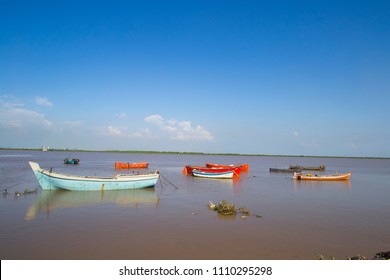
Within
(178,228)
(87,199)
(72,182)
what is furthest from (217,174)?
(178,228)

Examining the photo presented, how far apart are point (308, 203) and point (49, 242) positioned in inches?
642

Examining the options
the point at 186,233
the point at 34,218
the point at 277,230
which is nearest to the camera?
the point at 186,233

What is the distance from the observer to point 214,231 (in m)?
12.3

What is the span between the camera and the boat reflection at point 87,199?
55.3 feet

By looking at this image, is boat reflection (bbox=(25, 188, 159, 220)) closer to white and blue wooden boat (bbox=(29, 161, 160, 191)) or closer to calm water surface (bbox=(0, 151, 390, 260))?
calm water surface (bbox=(0, 151, 390, 260))

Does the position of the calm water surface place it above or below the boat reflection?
below

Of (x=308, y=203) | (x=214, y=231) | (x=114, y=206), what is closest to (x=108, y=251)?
(x=214, y=231)

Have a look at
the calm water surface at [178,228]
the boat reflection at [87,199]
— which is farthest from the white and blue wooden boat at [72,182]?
the calm water surface at [178,228]

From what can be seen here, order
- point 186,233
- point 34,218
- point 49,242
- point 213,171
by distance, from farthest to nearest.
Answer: point 213,171, point 34,218, point 186,233, point 49,242

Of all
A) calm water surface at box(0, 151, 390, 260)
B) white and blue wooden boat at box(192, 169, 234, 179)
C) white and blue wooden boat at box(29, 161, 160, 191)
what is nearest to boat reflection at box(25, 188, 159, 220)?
calm water surface at box(0, 151, 390, 260)

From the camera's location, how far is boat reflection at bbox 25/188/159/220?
16859 millimetres

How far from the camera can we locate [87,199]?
754 inches

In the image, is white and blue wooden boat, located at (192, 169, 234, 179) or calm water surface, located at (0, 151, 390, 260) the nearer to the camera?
calm water surface, located at (0, 151, 390, 260)

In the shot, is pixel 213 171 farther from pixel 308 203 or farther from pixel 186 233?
pixel 186 233
